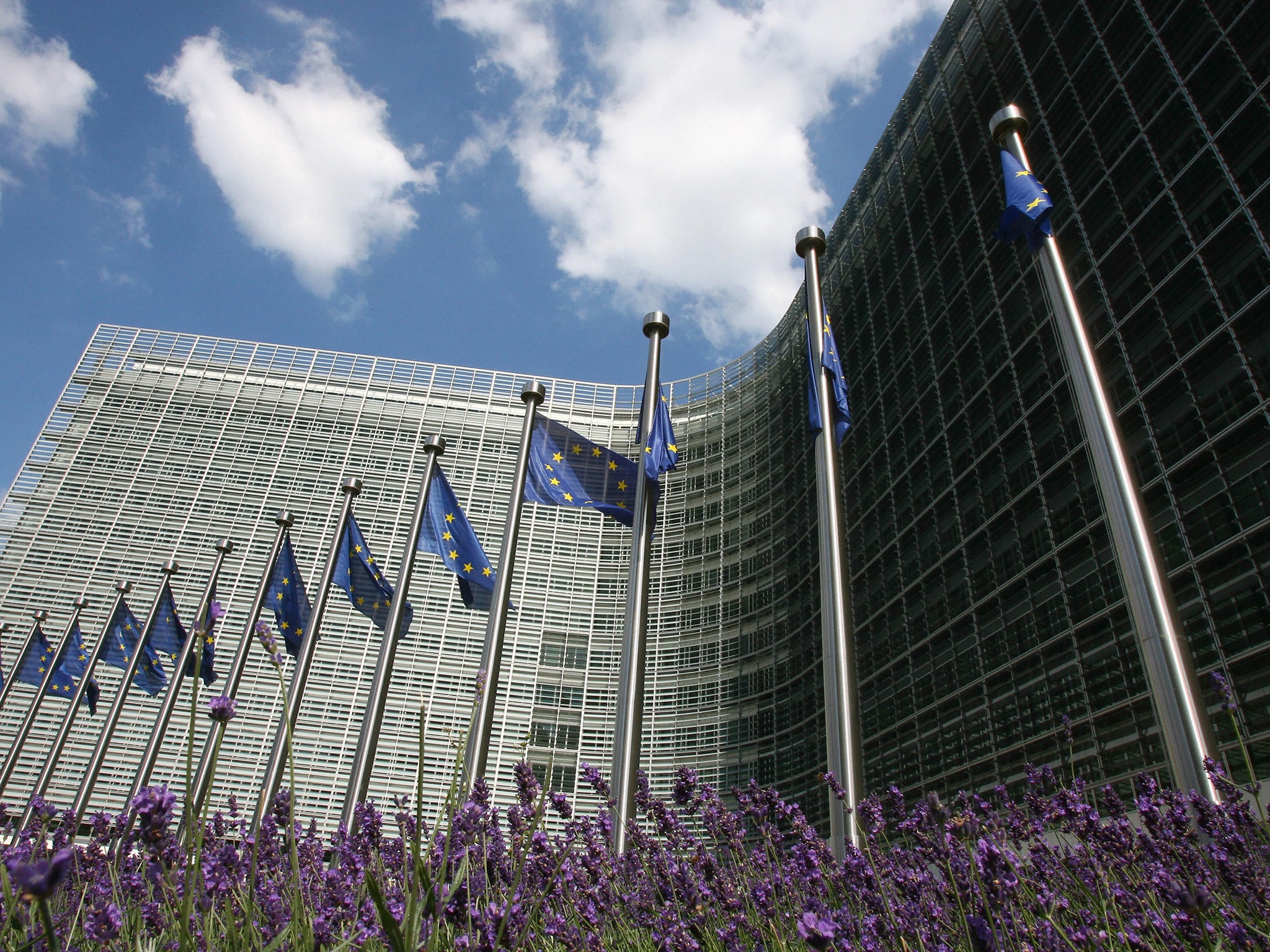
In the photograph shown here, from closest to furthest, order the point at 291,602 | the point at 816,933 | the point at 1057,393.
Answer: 1. the point at 816,933
2. the point at 291,602
3. the point at 1057,393

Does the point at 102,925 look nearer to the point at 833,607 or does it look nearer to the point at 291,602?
the point at 833,607

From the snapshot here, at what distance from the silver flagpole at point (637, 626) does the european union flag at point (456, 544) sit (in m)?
2.70

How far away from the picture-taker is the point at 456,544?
1142cm

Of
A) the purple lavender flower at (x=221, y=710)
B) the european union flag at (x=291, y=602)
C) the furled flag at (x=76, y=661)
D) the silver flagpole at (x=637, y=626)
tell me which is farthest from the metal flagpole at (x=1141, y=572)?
the furled flag at (x=76, y=661)

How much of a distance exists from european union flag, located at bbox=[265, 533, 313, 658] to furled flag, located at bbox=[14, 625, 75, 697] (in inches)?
320

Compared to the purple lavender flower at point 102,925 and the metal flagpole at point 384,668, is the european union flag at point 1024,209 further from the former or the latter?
the metal flagpole at point 384,668

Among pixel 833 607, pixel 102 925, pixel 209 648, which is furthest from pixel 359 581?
pixel 102 925

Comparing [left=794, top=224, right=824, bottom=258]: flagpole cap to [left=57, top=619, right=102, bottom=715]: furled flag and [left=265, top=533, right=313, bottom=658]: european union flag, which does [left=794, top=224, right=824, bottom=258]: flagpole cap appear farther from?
[left=57, top=619, right=102, bottom=715]: furled flag

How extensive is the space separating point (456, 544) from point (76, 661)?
44.2 feet

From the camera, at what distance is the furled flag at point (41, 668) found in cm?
1842

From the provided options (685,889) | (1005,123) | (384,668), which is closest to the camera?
(685,889)

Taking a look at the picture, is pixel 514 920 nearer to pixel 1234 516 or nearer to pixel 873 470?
pixel 1234 516

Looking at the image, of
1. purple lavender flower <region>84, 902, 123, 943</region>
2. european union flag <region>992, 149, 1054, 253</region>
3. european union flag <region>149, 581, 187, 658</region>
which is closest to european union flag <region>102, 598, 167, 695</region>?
european union flag <region>149, 581, 187, 658</region>

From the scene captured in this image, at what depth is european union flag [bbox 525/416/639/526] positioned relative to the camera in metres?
10.6
